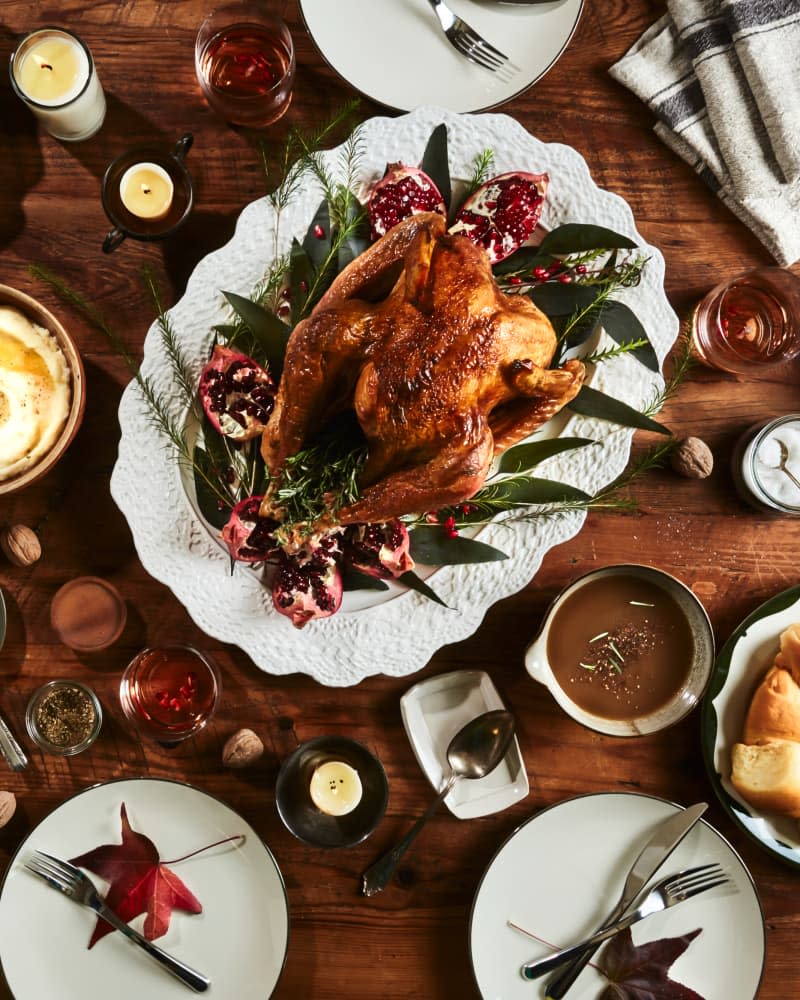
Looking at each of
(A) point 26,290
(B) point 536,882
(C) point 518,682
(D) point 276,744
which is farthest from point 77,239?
(B) point 536,882

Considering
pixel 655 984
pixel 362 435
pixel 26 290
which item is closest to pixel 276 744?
pixel 362 435

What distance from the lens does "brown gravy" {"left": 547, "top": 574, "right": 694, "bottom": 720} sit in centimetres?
178

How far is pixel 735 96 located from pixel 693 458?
73 centimetres

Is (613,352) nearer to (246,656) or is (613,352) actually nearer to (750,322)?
(750,322)

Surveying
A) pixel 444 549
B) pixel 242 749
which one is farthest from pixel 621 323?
pixel 242 749

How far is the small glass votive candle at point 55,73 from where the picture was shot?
67.1 inches

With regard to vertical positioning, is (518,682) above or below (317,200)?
below

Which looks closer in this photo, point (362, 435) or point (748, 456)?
point (362, 435)

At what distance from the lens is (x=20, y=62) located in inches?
68.0

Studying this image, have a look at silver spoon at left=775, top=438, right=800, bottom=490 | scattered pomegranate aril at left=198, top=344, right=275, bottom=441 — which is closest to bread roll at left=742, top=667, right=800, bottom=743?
silver spoon at left=775, top=438, right=800, bottom=490

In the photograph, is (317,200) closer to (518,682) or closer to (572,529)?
(572,529)

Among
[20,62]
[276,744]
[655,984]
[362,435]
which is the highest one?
[20,62]

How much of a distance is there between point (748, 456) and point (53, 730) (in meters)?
1.48

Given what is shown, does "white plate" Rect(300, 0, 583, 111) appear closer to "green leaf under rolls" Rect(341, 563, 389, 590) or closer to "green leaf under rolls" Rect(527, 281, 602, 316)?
"green leaf under rolls" Rect(527, 281, 602, 316)
